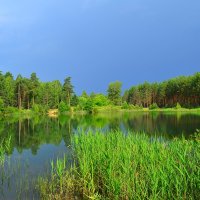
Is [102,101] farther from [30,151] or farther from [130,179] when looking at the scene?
[130,179]

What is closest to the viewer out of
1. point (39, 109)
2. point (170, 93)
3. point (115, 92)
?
point (39, 109)

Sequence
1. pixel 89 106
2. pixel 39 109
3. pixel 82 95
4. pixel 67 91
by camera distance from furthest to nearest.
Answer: pixel 82 95, pixel 67 91, pixel 89 106, pixel 39 109

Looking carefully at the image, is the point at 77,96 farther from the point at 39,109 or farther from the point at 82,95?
the point at 39,109

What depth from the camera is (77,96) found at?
123 metres

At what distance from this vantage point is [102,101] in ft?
443

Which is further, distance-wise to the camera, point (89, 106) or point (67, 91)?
point (67, 91)

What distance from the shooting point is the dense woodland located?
9988cm

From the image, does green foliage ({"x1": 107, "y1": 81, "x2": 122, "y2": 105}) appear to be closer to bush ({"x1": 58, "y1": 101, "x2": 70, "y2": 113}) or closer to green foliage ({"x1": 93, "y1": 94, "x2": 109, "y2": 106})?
green foliage ({"x1": 93, "y1": 94, "x2": 109, "y2": 106})

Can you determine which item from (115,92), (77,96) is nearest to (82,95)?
(115,92)

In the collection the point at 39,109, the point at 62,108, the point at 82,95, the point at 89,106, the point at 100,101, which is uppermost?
the point at 82,95

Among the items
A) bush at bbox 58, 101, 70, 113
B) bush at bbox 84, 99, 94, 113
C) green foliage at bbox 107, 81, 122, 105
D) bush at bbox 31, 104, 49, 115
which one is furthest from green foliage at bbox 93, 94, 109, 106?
bush at bbox 31, 104, 49, 115

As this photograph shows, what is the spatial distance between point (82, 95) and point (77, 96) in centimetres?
2003

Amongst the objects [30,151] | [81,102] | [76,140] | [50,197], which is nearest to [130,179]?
[50,197]

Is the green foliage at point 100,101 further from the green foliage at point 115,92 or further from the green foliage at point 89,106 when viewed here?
the green foliage at point 89,106
